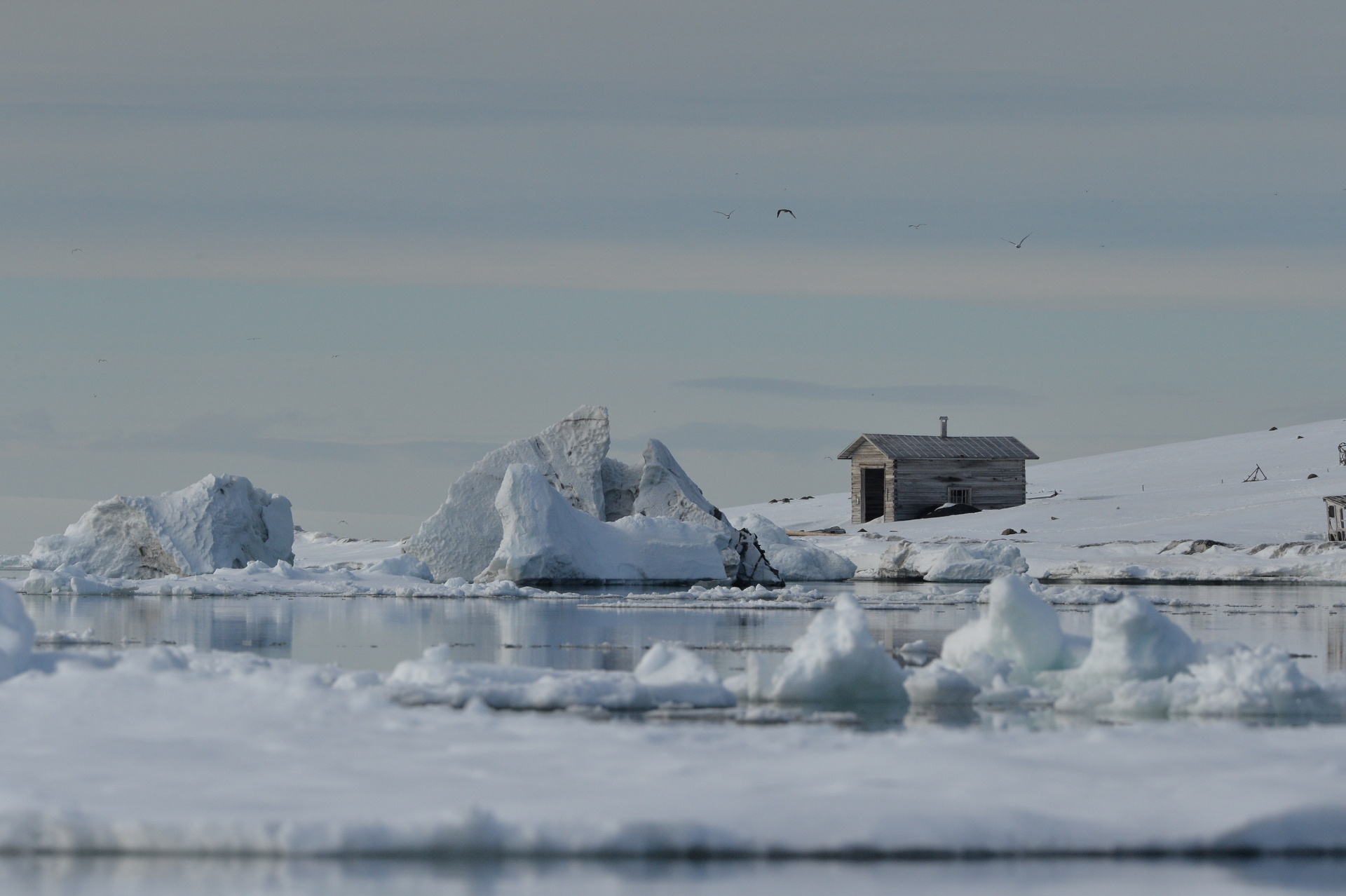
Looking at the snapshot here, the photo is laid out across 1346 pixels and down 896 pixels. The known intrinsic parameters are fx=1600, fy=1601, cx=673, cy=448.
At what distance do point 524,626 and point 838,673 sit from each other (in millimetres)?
6768

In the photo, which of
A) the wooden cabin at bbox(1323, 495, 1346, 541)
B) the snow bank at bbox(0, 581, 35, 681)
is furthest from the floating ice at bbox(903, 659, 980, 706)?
the wooden cabin at bbox(1323, 495, 1346, 541)

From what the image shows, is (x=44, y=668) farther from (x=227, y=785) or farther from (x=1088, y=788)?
(x=1088, y=788)

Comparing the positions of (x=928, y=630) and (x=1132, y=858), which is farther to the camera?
(x=928, y=630)

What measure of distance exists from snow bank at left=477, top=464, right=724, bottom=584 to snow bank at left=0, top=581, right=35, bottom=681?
47.5 feet

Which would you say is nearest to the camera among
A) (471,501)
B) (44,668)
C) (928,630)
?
(44,668)

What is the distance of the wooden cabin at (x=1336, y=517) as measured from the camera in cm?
3297

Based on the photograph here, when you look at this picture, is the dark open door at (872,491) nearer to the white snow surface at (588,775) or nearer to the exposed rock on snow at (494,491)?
the exposed rock on snow at (494,491)

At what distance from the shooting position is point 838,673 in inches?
355

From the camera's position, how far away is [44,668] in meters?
8.80

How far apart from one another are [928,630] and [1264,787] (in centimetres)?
906

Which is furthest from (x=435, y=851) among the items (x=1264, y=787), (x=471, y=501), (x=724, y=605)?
(x=471, y=501)

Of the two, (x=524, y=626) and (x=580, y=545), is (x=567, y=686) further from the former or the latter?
(x=580, y=545)

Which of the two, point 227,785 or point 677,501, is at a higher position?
point 677,501

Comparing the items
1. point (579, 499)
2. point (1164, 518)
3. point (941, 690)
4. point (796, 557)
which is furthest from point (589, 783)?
point (1164, 518)
